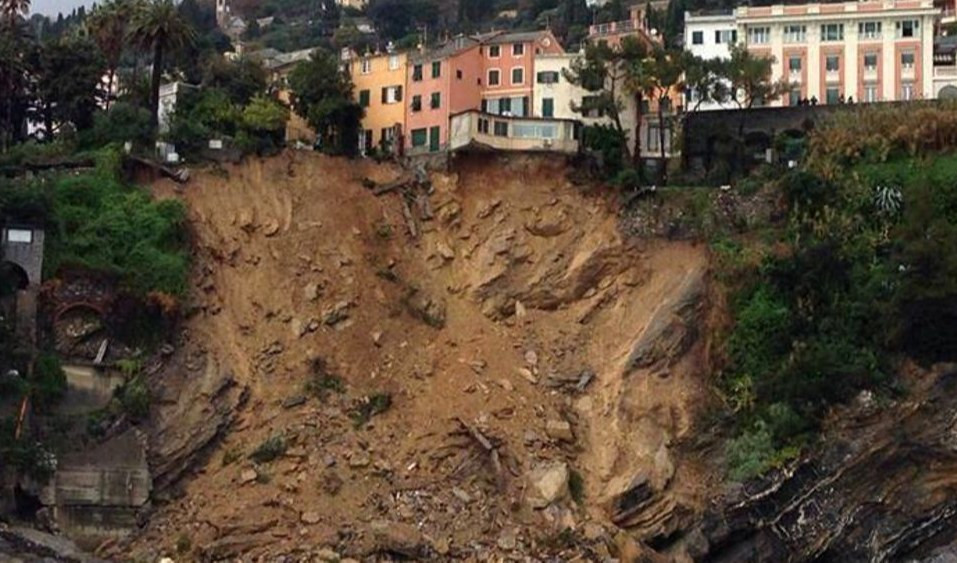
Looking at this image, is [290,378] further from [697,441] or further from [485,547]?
[697,441]

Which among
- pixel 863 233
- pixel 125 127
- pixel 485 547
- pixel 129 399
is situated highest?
pixel 125 127

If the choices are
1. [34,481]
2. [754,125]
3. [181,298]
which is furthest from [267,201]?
Result: [754,125]

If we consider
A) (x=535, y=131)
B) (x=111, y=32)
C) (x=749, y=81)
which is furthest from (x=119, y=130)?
(x=749, y=81)

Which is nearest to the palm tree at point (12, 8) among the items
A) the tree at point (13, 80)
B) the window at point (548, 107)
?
the tree at point (13, 80)

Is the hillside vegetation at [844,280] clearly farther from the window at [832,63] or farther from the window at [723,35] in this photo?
the window at [723,35]

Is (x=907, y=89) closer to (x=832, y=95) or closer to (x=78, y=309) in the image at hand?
(x=832, y=95)

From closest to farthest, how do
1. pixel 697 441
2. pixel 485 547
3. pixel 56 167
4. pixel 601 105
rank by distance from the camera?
1. pixel 485 547
2. pixel 697 441
3. pixel 56 167
4. pixel 601 105

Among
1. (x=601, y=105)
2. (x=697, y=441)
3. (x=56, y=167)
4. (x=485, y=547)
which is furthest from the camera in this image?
(x=601, y=105)

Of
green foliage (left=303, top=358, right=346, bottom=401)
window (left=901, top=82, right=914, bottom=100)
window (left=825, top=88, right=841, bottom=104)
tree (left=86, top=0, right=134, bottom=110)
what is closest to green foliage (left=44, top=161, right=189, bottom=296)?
green foliage (left=303, top=358, right=346, bottom=401)
